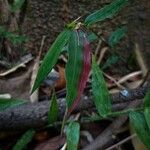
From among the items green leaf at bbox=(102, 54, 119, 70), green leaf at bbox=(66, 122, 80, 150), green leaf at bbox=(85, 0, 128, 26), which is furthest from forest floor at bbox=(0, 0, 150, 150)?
green leaf at bbox=(85, 0, 128, 26)

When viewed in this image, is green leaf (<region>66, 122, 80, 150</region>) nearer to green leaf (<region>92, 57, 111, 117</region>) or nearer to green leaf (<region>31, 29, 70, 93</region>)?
green leaf (<region>92, 57, 111, 117</region>)

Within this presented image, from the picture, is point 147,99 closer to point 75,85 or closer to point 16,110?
point 75,85

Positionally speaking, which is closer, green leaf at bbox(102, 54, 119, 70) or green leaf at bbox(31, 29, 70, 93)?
green leaf at bbox(31, 29, 70, 93)

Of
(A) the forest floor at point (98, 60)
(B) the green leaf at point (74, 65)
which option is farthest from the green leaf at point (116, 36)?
(B) the green leaf at point (74, 65)

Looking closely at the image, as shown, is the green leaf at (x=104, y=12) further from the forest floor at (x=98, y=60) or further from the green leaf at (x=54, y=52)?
the forest floor at (x=98, y=60)

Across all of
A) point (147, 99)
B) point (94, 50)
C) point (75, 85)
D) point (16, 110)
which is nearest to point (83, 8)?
point (94, 50)

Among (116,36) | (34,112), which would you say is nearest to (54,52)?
(34,112)

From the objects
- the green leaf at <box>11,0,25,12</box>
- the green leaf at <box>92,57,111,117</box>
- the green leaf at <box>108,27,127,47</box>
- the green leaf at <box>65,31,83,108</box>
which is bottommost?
the green leaf at <box>108,27,127,47</box>
